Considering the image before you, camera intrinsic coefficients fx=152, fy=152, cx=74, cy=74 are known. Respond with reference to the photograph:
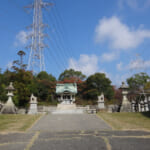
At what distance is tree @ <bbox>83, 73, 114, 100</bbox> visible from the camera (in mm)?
34991

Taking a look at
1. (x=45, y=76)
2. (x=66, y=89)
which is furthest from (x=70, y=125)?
(x=45, y=76)

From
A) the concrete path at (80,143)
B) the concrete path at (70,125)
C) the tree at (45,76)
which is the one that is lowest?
the concrete path at (70,125)

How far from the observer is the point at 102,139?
17.3 feet

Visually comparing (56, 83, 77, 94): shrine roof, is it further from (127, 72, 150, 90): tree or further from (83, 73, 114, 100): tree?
(127, 72, 150, 90): tree

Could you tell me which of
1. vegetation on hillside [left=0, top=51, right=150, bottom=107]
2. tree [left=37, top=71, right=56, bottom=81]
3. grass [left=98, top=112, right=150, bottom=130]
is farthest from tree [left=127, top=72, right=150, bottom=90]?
grass [left=98, top=112, right=150, bottom=130]

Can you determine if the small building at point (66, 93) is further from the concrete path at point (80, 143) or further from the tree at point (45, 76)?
the concrete path at point (80, 143)

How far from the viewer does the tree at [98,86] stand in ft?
115

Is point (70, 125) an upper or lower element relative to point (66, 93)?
lower

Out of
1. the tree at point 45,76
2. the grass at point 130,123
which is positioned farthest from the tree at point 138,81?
the grass at point 130,123

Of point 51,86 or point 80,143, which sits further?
point 51,86

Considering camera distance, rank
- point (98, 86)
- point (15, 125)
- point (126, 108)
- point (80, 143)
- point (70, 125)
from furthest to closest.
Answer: point (98, 86) < point (126, 108) < point (70, 125) < point (15, 125) < point (80, 143)

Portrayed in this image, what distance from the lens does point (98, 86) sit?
3609cm

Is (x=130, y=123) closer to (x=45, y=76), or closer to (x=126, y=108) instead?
(x=126, y=108)

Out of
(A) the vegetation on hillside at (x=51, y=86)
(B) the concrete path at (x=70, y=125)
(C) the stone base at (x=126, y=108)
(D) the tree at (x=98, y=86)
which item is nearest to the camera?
(B) the concrete path at (x=70, y=125)
